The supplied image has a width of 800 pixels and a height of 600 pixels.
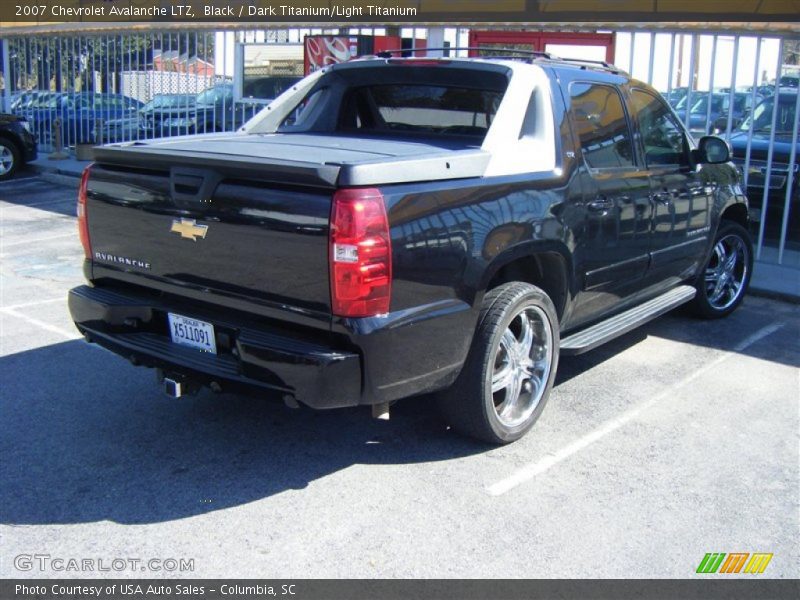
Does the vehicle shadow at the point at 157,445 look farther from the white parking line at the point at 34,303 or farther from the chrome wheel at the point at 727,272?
the chrome wheel at the point at 727,272

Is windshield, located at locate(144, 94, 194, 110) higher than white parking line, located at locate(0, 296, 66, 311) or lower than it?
higher

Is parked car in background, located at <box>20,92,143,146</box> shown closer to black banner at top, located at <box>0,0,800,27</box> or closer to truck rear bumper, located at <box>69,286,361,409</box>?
black banner at top, located at <box>0,0,800,27</box>

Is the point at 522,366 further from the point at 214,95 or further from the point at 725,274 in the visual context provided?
the point at 214,95

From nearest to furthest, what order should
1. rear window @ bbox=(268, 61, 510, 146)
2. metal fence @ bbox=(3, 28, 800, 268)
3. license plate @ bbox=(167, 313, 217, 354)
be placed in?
license plate @ bbox=(167, 313, 217, 354) → rear window @ bbox=(268, 61, 510, 146) → metal fence @ bbox=(3, 28, 800, 268)

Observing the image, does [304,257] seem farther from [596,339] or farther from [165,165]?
[596,339]

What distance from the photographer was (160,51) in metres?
15.3

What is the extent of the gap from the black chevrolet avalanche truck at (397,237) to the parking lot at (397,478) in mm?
412

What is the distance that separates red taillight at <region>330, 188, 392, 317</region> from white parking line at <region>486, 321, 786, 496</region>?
1168 millimetres

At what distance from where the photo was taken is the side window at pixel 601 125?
497cm

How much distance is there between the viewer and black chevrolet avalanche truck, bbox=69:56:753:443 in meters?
3.59

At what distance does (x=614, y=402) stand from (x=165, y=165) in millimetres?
2956

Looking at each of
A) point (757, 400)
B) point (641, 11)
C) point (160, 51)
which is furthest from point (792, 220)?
point (160, 51)

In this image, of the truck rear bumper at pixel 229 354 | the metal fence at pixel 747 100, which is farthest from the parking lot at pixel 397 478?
the metal fence at pixel 747 100

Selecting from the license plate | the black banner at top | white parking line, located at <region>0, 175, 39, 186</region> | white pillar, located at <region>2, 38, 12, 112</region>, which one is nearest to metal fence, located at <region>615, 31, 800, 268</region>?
the black banner at top
